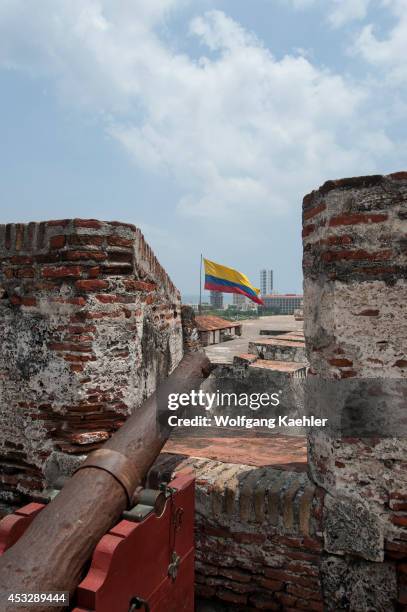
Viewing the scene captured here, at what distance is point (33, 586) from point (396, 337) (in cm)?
207

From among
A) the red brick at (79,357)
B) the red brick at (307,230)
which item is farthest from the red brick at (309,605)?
the red brick at (307,230)

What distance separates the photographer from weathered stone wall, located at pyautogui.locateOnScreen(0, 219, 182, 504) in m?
3.17

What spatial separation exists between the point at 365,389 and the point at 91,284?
6.14 ft

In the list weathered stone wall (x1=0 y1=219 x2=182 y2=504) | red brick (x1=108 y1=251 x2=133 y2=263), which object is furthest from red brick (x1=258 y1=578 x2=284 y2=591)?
red brick (x1=108 y1=251 x2=133 y2=263)

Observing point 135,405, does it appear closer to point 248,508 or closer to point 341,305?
point 248,508

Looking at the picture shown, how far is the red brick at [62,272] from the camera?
10.3ft

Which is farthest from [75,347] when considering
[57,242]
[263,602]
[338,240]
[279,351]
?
[279,351]

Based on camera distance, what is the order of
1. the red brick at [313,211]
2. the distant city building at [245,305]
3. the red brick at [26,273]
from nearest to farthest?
the red brick at [313,211], the red brick at [26,273], the distant city building at [245,305]

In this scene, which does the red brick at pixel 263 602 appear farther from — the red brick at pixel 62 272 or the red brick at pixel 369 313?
the red brick at pixel 62 272

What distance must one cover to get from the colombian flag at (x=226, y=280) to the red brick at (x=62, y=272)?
9.89 metres

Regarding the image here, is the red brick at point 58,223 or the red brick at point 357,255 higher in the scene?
the red brick at point 58,223

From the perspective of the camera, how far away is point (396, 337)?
255 centimetres

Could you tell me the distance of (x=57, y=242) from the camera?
321 cm

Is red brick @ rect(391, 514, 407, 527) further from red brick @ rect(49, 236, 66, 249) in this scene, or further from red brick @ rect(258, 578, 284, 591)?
red brick @ rect(49, 236, 66, 249)
